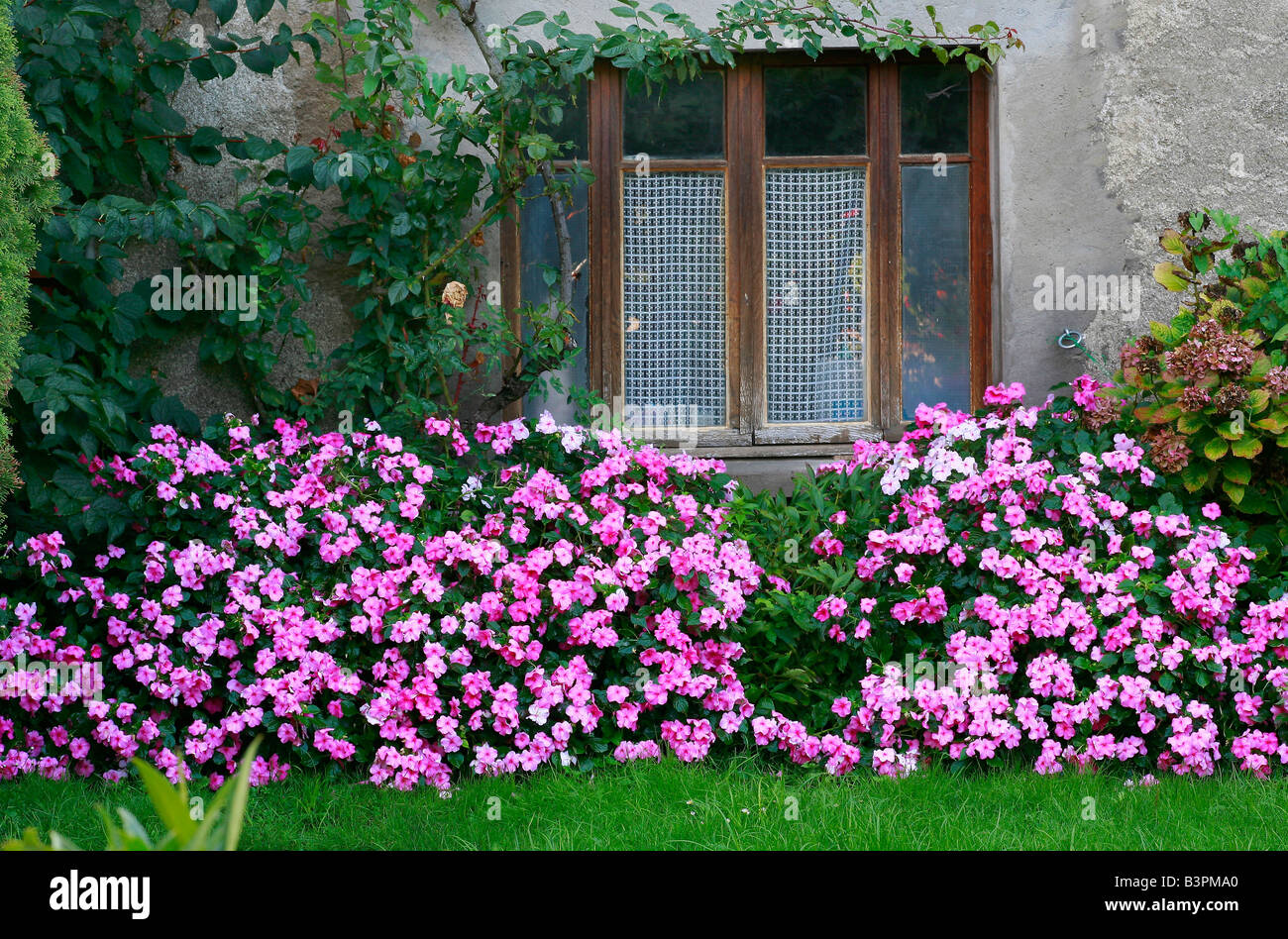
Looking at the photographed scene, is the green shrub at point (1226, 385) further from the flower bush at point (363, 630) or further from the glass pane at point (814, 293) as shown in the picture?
the flower bush at point (363, 630)

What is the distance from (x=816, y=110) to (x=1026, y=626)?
2481 millimetres

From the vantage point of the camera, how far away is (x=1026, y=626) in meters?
3.43

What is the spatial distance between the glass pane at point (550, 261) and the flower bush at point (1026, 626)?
4.47 feet

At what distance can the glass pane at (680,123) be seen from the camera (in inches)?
188

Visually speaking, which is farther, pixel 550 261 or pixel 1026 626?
pixel 550 261

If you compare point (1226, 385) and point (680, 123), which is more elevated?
point (680, 123)

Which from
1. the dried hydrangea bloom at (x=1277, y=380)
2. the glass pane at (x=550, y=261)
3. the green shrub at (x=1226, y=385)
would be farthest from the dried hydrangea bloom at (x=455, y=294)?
the dried hydrangea bloom at (x=1277, y=380)

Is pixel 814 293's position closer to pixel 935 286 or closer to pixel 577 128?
pixel 935 286

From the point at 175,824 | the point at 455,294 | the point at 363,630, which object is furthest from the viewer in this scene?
the point at 455,294

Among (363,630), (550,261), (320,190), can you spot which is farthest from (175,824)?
(550,261)

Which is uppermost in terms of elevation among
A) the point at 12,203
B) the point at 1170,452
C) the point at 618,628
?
the point at 12,203

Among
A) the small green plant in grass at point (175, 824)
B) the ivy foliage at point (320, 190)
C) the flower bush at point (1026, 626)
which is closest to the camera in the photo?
the small green plant in grass at point (175, 824)
